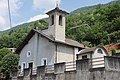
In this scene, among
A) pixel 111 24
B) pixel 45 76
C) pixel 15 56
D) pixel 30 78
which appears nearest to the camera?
pixel 45 76

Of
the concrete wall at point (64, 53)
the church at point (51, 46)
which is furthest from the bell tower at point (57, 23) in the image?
the concrete wall at point (64, 53)

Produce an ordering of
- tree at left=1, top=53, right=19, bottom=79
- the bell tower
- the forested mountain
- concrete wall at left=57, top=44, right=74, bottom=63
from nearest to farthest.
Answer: concrete wall at left=57, top=44, right=74, bottom=63 < the bell tower < tree at left=1, top=53, right=19, bottom=79 < the forested mountain

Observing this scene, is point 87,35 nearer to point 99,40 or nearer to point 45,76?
point 99,40

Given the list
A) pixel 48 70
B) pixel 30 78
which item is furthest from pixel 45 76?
pixel 30 78

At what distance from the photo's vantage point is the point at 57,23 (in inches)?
1355

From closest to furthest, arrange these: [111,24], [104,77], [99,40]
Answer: [104,77]
[99,40]
[111,24]

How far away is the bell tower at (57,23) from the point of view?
3422cm

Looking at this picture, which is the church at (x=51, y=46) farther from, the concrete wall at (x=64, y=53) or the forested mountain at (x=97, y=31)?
the forested mountain at (x=97, y=31)

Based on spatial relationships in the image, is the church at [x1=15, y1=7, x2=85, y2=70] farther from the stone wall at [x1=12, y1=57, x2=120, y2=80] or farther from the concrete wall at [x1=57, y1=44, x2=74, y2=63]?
the stone wall at [x1=12, y1=57, x2=120, y2=80]

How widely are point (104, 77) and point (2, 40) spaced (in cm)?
7473

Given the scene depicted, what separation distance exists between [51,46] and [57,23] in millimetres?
3385

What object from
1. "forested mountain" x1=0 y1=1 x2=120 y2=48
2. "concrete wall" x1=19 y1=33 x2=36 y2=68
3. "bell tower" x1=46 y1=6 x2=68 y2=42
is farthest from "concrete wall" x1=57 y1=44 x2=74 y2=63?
"forested mountain" x1=0 y1=1 x2=120 y2=48

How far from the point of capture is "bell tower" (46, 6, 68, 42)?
34.2 m

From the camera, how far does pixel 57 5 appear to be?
35000mm
